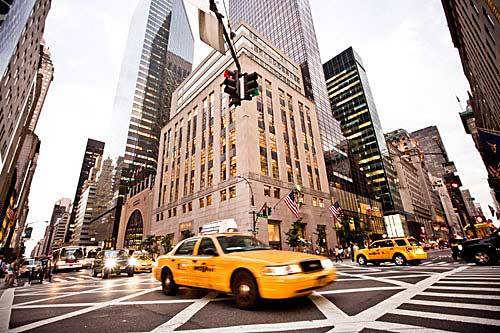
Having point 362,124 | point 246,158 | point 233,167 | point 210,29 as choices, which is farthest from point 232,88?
point 362,124

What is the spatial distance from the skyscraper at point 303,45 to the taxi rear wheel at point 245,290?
165ft

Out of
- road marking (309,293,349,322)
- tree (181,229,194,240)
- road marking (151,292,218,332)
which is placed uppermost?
tree (181,229,194,240)

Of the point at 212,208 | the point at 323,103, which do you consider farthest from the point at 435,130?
the point at 212,208

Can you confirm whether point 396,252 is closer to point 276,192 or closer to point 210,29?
point 210,29

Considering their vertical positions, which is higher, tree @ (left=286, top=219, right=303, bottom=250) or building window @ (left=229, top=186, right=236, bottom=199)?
building window @ (left=229, top=186, right=236, bottom=199)

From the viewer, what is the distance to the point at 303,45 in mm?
67125

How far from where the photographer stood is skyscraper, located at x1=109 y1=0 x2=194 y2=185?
96.3m

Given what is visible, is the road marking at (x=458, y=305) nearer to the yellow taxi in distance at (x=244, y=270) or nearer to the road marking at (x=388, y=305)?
the road marking at (x=388, y=305)

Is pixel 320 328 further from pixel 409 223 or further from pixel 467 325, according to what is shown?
pixel 409 223

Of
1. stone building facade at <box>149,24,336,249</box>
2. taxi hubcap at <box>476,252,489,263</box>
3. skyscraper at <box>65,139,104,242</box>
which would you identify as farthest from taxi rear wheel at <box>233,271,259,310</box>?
skyscraper at <box>65,139,104,242</box>

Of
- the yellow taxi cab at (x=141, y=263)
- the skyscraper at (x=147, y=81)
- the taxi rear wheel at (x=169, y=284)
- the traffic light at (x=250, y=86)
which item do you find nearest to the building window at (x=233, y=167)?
the yellow taxi cab at (x=141, y=263)

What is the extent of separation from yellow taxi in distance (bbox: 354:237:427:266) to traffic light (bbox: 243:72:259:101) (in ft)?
42.6

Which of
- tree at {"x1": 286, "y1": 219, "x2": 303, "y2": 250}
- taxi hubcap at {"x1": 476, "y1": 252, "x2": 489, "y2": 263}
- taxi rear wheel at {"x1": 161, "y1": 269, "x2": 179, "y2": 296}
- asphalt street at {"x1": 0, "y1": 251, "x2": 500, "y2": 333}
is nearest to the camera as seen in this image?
asphalt street at {"x1": 0, "y1": 251, "x2": 500, "y2": 333}

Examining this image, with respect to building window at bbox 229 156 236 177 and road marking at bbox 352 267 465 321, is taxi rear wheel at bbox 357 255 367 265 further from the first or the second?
building window at bbox 229 156 236 177
